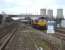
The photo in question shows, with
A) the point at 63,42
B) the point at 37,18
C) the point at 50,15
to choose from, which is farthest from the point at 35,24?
the point at 63,42

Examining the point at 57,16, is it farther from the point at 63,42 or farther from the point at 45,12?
the point at 63,42

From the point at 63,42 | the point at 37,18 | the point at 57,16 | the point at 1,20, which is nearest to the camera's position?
the point at 63,42

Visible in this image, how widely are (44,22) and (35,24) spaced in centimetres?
201

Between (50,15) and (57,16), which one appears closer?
(57,16)

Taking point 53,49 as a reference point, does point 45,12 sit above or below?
above

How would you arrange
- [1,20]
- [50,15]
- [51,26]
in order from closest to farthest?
[51,26] < [50,15] < [1,20]

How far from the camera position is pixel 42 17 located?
74.4 ft

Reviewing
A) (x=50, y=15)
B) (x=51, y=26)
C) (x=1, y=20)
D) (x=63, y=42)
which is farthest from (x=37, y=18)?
(x=1, y=20)

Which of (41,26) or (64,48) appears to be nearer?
(64,48)

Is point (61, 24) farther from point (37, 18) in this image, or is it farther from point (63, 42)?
point (63, 42)

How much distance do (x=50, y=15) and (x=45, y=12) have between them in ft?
4.15

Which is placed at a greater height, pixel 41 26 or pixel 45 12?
pixel 45 12

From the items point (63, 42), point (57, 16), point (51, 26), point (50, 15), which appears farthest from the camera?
point (50, 15)

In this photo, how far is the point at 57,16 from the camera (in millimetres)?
20141
